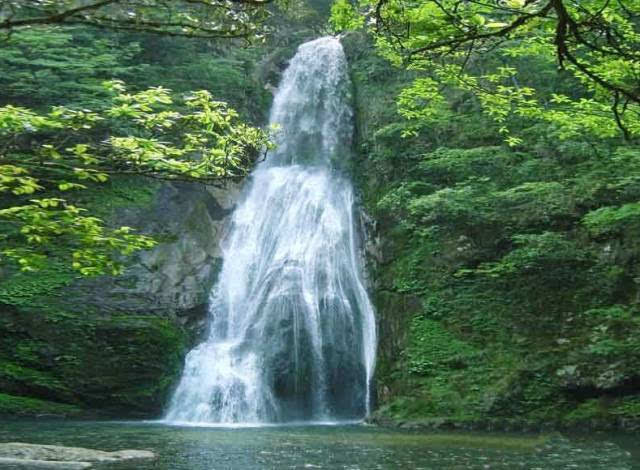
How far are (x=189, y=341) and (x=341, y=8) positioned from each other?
1056 cm

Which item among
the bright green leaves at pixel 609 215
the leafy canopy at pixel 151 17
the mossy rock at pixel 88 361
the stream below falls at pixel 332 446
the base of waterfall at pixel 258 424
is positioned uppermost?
the bright green leaves at pixel 609 215

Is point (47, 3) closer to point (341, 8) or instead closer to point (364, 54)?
point (341, 8)

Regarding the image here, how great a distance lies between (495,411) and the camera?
36.6 feet

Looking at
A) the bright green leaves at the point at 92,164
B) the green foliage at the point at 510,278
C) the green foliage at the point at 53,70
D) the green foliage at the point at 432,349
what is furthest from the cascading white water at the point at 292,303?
the bright green leaves at the point at 92,164

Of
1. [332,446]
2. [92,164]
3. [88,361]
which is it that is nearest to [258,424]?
[88,361]

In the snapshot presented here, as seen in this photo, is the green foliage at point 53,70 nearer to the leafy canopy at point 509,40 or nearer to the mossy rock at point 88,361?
the mossy rock at point 88,361

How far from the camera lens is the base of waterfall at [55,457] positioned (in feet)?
20.2

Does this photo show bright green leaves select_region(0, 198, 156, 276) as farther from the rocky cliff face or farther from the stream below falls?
the rocky cliff face

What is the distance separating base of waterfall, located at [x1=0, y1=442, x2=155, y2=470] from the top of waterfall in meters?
12.4

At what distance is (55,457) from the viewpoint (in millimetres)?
6586

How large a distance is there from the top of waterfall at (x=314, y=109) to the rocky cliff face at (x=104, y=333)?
188 inches

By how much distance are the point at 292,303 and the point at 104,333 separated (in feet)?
12.4

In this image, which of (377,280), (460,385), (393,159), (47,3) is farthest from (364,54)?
(47,3)

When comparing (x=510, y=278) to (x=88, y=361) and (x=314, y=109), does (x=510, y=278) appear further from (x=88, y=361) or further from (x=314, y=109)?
(x=314, y=109)
